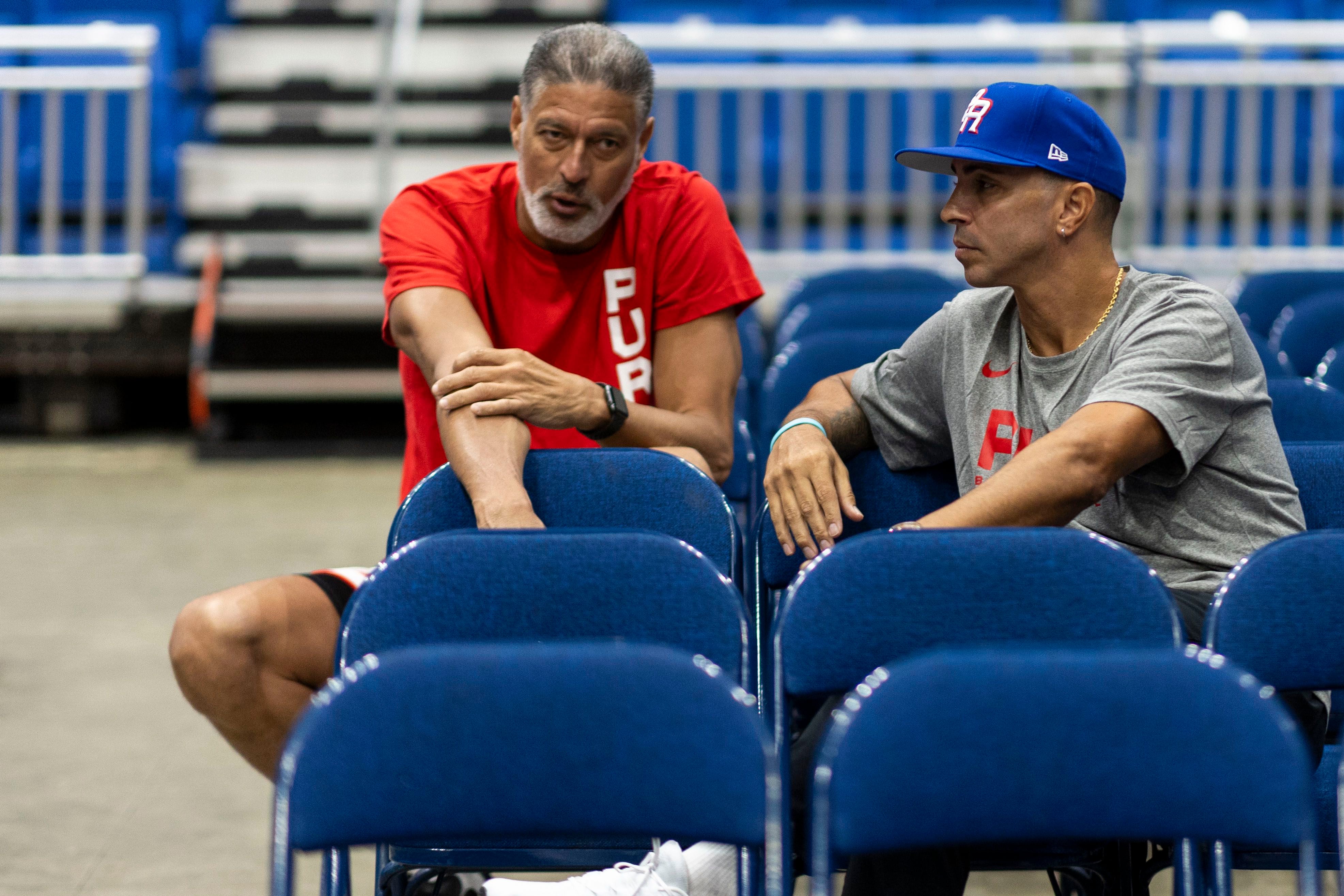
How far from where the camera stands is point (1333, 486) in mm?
2209

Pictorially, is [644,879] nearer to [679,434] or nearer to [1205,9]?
[679,434]

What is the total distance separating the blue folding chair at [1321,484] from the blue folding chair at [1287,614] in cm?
46

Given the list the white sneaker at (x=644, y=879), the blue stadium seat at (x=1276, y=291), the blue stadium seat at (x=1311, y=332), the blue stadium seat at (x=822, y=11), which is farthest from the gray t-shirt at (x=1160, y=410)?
the blue stadium seat at (x=822, y=11)

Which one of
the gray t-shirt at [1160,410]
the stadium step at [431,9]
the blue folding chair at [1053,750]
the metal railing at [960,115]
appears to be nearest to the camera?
the blue folding chair at [1053,750]

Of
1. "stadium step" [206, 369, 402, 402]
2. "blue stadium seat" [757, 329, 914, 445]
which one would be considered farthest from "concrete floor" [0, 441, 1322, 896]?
"blue stadium seat" [757, 329, 914, 445]

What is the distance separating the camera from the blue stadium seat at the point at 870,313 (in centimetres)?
385

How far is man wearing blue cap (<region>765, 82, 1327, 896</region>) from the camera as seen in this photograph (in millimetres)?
1966

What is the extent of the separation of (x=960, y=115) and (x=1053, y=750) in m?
4.95

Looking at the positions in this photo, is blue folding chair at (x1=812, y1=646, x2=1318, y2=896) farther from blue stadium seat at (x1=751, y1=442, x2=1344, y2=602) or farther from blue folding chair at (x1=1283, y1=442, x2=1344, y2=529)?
blue folding chair at (x1=1283, y1=442, x2=1344, y2=529)

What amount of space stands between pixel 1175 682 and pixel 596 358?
4.52 ft

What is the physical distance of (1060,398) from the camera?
213 centimetres

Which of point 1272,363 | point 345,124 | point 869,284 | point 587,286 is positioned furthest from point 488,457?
point 345,124

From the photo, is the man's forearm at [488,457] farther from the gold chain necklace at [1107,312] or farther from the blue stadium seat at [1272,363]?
Answer: the blue stadium seat at [1272,363]

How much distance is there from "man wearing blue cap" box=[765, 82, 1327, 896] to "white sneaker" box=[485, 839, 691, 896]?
21cm
